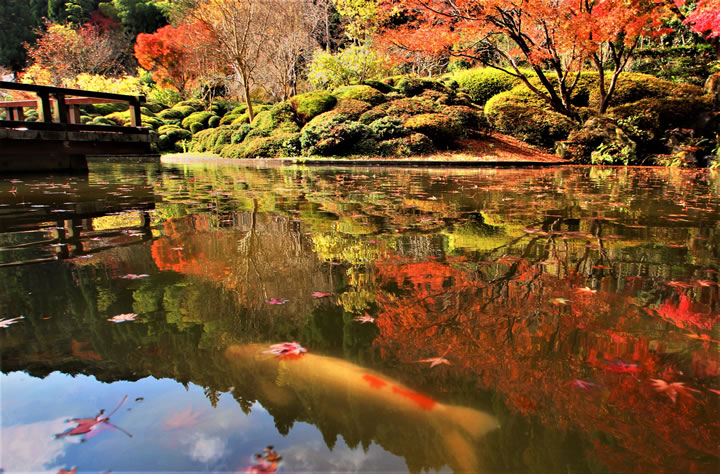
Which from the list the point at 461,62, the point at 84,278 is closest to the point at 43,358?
the point at 84,278

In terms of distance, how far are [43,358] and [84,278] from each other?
110 cm

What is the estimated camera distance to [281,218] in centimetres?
499

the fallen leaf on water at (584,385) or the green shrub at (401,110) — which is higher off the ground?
the green shrub at (401,110)

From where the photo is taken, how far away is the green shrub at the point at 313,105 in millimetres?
17531

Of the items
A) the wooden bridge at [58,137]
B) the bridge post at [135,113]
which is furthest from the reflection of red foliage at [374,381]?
the bridge post at [135,113]

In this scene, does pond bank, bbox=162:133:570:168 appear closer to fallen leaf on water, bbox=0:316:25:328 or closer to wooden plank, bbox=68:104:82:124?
wooden plank, bbox=68:104:82:124

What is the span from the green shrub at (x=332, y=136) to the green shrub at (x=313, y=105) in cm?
184

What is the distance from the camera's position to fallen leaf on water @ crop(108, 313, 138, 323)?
7.18 feet

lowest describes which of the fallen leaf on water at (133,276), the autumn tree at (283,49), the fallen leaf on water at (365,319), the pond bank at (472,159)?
the fallen leaf on water at (365,319)

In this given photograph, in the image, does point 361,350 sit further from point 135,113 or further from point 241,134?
point 241,134

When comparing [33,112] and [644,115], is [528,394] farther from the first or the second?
[33,112]

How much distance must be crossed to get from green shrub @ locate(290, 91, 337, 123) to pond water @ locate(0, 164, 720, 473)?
1432 cm

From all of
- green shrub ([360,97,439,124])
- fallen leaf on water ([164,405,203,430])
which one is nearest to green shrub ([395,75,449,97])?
green shrub ([360,97,439,124])

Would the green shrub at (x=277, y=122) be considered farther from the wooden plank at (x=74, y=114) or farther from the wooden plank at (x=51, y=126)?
the wooden plank at (x=51, y=126)
